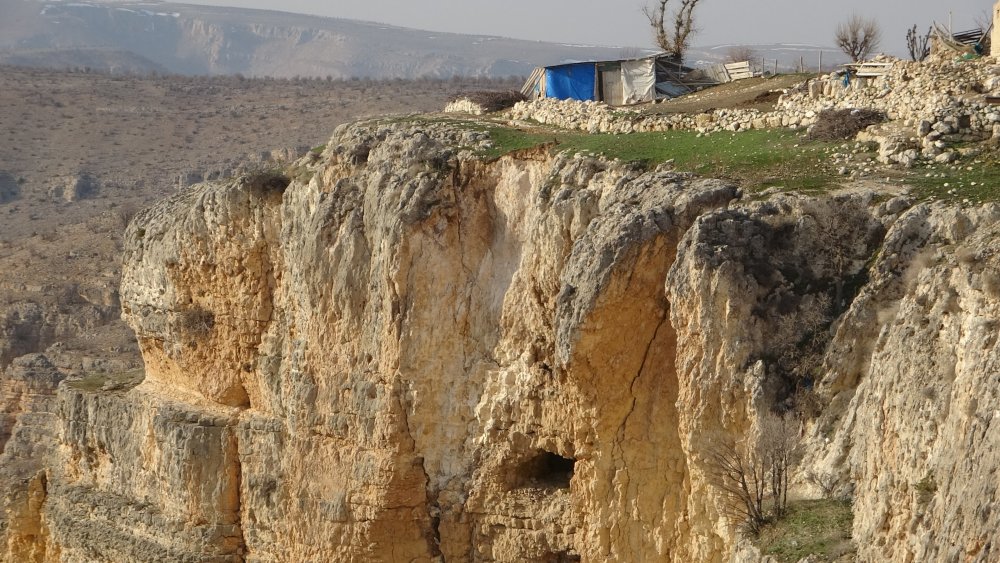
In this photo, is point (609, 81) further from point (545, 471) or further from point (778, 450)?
point (778, 450)

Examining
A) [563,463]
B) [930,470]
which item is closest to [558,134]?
[563,463]

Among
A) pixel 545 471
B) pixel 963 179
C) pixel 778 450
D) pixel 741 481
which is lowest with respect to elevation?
pixel 545 471

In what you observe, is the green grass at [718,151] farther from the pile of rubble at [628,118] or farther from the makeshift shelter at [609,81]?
the makeshift shelter at [609,81]

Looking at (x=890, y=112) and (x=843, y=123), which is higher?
(x=890, y=112)

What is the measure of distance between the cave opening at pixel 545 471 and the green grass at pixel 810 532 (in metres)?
7.03

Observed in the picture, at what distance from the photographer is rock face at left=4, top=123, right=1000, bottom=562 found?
19.6 metres

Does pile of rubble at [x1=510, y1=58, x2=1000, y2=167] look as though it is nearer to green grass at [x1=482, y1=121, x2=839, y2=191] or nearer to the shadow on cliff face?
green grass at [x1=482, y1=121, x2=839, y2=191]

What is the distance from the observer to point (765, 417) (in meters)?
22.0

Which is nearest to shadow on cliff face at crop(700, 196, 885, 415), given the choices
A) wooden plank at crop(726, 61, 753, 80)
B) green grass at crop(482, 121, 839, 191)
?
green grass at crop(482, 121, 839, 191)

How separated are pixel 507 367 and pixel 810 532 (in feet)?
27.4

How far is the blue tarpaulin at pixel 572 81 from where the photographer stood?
121 feet

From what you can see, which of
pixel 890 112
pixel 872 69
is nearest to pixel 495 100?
pixel 872 69

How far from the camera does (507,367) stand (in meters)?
27.5

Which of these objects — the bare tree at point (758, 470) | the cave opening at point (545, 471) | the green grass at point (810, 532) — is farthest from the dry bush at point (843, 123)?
A: the green grass at point (810, 532)
